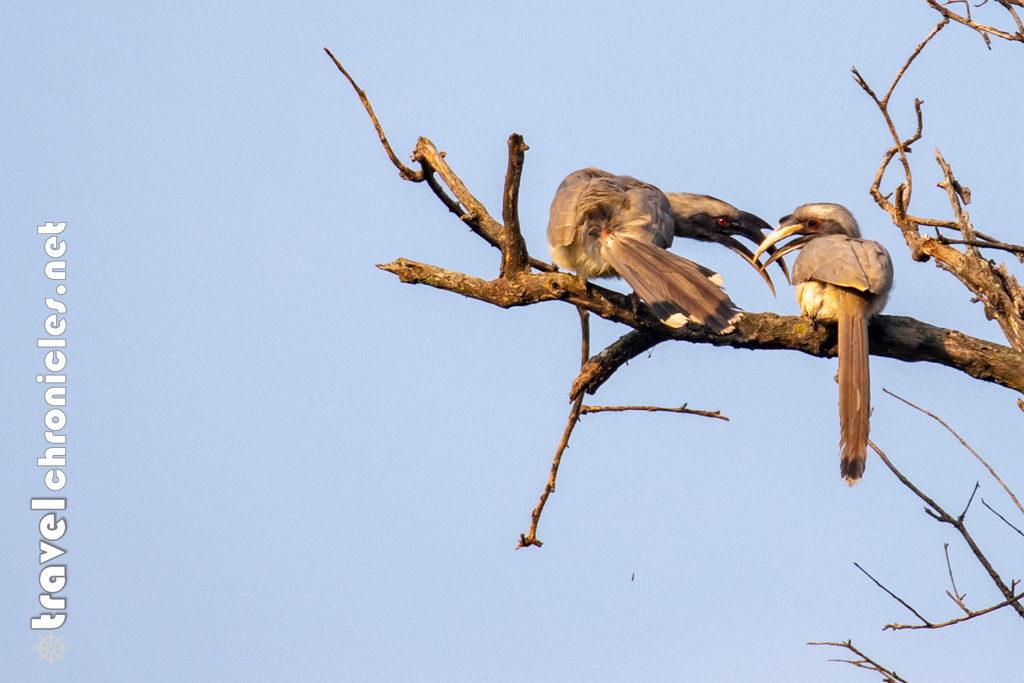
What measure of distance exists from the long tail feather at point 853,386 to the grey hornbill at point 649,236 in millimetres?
600

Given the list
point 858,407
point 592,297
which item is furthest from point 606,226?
point 858,407

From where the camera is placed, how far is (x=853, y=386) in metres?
4.55

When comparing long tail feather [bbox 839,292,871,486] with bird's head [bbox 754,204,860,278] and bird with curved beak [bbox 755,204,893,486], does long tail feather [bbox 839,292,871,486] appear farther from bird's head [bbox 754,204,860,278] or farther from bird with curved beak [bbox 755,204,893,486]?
bird's head [bbox 754,204,860,278]

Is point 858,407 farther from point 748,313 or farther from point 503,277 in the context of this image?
point 503,277

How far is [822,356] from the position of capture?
4.87 meters

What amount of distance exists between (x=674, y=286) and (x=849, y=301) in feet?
2.76

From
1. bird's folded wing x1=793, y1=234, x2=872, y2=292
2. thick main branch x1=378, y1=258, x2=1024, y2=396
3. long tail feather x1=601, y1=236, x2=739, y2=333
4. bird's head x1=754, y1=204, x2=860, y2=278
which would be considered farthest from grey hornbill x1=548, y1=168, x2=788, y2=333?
bird's folded wing x1=793, y1=234, x2=872, y2=292

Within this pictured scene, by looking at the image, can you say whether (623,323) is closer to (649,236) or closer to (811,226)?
(649,236)

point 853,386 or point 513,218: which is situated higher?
point 513,218

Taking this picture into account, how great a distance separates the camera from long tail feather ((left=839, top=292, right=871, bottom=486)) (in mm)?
4500

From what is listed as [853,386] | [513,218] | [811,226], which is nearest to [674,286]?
[513,218]

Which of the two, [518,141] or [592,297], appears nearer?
[518,141]

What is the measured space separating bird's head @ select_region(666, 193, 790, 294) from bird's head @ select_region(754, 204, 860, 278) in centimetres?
37

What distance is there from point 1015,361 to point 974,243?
55 cm
